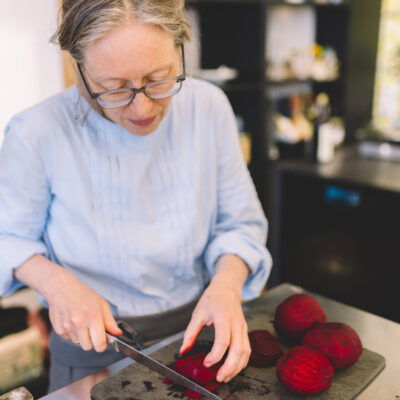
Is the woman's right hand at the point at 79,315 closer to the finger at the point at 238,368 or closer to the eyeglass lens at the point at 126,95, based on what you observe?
the finger at the point at 238,368

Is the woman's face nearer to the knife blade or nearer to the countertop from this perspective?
the knife blade

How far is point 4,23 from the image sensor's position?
184 centimetres

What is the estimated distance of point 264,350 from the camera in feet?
3.00

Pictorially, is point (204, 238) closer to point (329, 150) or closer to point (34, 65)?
point (34, 65)

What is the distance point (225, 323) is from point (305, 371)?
6.3 inches

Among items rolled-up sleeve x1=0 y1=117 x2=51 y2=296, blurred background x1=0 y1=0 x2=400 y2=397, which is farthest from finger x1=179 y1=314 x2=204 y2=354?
blurred background x1=0 y1=0 x2=400 y2=397

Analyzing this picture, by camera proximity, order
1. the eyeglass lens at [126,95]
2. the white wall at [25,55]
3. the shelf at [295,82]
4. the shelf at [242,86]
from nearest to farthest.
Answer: the eyeglass lens at [126,95], the white wall at [25,55], the shelf at [242,86], the shelf at [295,82]

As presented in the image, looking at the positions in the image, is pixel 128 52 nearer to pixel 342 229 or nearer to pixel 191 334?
pixel 191 334

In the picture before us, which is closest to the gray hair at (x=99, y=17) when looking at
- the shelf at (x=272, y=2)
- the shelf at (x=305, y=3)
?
the shelf at (x=272, y=2)

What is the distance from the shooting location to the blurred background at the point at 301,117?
201cm

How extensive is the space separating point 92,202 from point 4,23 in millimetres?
1125

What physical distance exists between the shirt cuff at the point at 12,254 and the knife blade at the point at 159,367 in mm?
255

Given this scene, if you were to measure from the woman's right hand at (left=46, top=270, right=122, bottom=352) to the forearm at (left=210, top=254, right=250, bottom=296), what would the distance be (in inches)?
9.3

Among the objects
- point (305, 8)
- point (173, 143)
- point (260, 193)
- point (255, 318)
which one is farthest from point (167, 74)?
point (305, 8)
